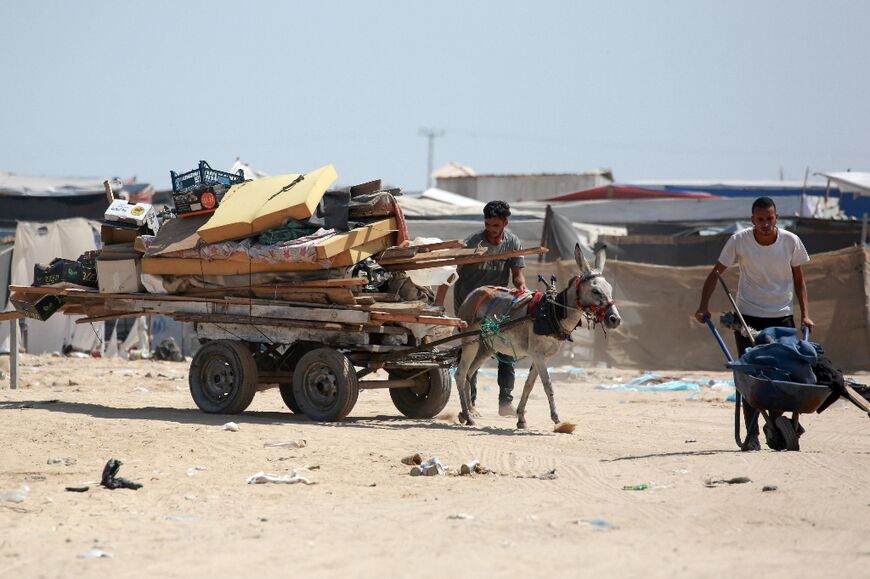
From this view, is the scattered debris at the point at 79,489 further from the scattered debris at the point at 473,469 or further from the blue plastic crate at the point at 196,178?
the blue plastic crate at the point at 196,178

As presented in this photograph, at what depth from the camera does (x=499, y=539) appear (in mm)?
6262

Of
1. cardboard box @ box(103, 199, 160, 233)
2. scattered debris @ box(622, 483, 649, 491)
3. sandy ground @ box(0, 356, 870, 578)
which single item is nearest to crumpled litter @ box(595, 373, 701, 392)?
sandy ground @ box(0, 356, 870, 578)

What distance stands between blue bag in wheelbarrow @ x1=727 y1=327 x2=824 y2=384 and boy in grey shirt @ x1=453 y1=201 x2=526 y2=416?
11.6 feet

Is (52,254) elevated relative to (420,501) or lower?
elevated

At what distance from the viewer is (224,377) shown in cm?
1216

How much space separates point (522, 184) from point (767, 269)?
1528 inches

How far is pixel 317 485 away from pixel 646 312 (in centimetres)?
1353

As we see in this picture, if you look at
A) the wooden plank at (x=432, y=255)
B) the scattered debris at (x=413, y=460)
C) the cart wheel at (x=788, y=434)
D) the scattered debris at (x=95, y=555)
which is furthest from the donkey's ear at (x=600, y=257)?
the scattered debris at (x=95, y=555)

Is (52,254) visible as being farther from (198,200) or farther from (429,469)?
(429,469)

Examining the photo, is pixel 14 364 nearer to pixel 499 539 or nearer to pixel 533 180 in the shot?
pixel 499 539

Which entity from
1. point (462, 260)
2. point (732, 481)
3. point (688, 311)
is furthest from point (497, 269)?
point (688, 311)

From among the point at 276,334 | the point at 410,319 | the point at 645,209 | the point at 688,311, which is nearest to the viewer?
the point at 410,319

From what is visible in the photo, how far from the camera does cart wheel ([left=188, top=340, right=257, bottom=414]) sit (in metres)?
11.9

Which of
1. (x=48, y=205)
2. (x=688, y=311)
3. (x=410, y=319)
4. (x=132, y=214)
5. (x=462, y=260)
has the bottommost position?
(x=688, y=311)
